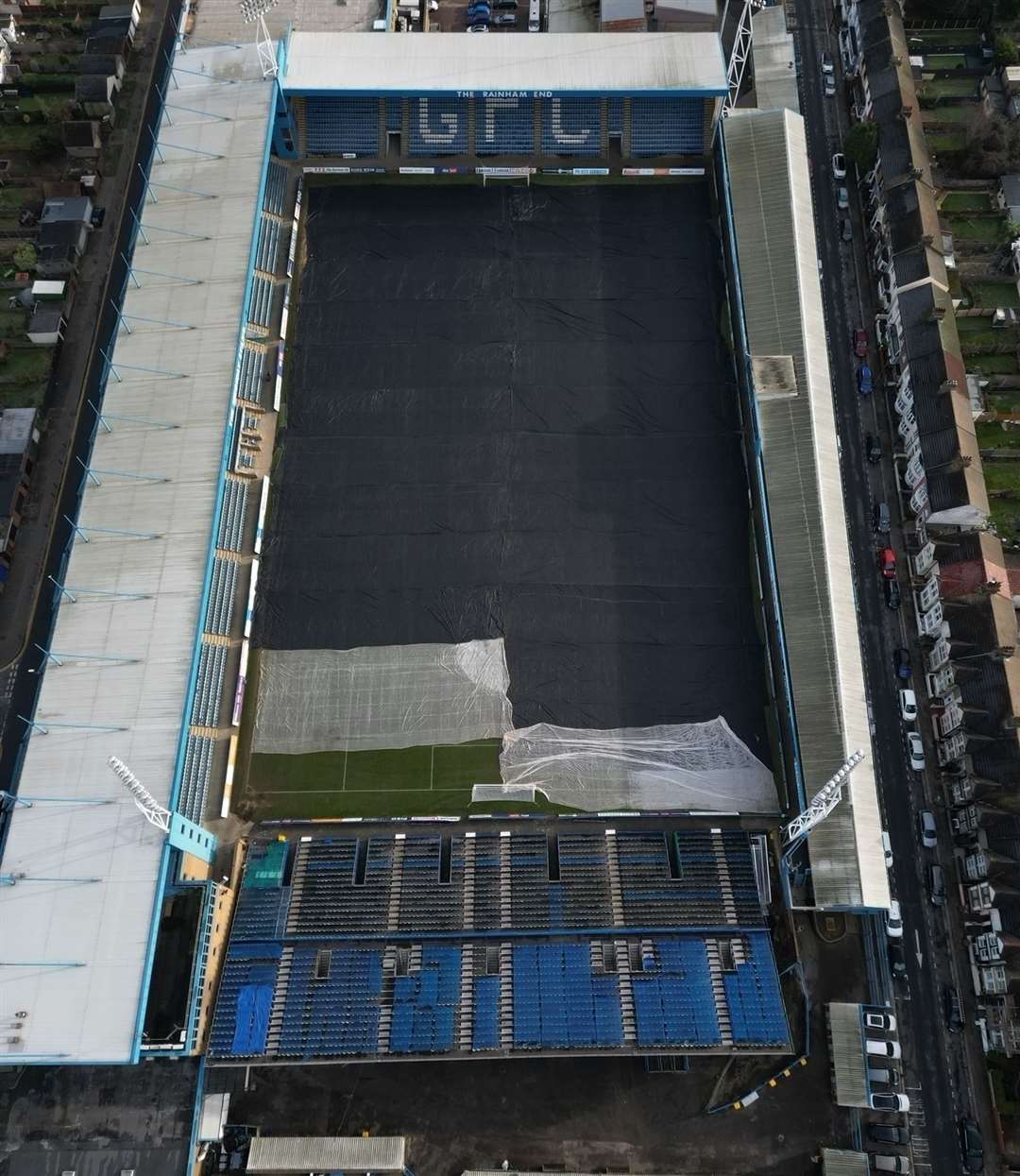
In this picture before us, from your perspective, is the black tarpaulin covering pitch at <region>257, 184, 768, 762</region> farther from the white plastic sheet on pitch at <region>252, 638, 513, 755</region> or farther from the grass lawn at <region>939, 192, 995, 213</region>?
the grass lawn at <region>939, 192, 995, 213</region>

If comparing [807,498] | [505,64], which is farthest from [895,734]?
[505,64]

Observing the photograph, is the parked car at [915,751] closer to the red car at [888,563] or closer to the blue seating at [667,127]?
the red car at [888,563]

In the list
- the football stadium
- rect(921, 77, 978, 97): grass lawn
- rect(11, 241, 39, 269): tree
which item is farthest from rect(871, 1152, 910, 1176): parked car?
rect(11, 241, 39, 269): tree

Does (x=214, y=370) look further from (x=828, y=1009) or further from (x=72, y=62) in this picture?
(x=828, y=1009)

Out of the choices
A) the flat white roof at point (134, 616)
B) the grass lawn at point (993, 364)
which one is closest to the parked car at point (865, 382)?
the grass lawn at point (993, 364)

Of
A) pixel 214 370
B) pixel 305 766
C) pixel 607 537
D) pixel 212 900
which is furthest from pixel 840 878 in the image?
pixel 214 370

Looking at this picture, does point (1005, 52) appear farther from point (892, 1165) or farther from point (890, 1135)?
point (892, 1165)
